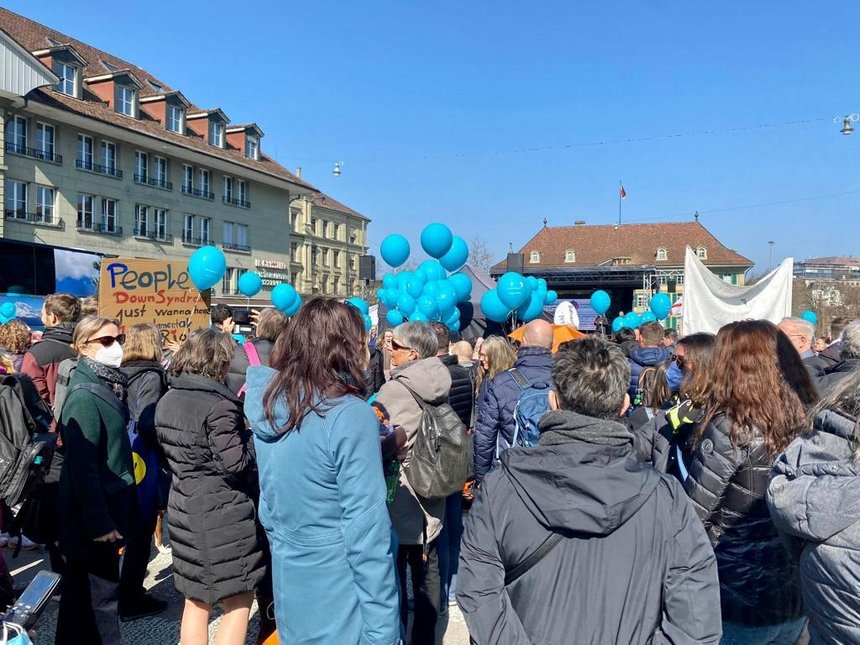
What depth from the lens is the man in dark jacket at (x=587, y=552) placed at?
1.69m

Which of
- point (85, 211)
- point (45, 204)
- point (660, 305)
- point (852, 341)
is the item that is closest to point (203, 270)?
point (852, 341)

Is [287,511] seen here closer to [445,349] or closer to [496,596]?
[496,596]

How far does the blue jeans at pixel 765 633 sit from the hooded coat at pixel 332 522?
1.29 m

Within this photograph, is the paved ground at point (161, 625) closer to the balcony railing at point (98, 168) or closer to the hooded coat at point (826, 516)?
the hooded coat at point (826, 516)

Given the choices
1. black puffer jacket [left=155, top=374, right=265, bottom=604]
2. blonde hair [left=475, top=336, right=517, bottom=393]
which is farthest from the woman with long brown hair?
blonde hair [left=475, top=336, right=517, bottom=393]

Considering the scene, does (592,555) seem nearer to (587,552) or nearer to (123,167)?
(587,552)

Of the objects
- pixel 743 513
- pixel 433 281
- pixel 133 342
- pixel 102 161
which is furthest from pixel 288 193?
pixel 743 513

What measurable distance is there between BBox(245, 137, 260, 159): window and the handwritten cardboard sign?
32.2 meters

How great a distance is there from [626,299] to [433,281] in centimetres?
1252

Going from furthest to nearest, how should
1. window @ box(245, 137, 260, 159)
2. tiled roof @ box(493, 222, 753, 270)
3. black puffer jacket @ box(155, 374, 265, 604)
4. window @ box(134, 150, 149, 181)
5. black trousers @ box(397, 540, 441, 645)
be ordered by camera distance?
1. tiled roof @ box(493, 222, 753, 270)
2. window @ box(245, 137, 260, 159)
3. window @ box(134, 150, 149, 181)
4. black trousers @ box(397, 540, 441, 645)
5. black puffer jacket @ box(155, 374, 265, 604)

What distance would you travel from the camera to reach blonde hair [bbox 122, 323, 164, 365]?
158 inches

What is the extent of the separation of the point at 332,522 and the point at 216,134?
35.7 metres

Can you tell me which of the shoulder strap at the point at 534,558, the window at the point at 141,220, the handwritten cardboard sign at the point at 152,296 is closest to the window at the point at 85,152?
the window at the point at 141,220

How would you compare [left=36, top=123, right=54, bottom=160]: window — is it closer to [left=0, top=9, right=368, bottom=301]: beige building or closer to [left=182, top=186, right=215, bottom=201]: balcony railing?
[left=0, top=9, right=368, bottom=301]: beige building
